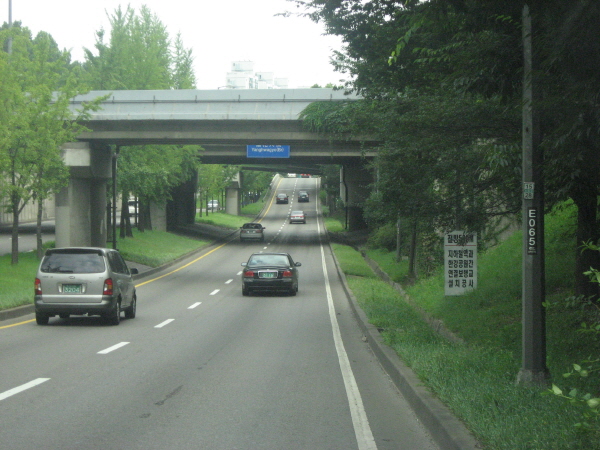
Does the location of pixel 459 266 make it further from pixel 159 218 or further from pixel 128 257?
pixel 159 218

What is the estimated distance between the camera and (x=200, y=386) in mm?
9008

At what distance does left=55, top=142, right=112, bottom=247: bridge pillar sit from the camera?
3534 centimetres

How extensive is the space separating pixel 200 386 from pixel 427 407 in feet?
10.4

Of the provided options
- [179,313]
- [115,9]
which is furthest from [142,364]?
[115,9]

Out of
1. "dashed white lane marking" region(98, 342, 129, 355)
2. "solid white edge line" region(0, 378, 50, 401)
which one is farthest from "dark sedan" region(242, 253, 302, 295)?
"solid white edge line" region(0, 378, 50, 401)

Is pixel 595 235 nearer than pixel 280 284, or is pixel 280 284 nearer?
pixel 595 235

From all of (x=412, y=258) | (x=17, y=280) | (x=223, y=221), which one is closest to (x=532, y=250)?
(x=412, y=258)

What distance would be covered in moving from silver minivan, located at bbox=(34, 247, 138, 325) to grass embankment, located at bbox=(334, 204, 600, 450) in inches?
226

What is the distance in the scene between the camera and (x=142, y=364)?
1070 centimetres

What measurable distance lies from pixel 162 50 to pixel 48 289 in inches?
1383

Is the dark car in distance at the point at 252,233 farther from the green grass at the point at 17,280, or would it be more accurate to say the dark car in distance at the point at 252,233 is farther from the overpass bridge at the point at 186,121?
the green grass at the point at 17,280

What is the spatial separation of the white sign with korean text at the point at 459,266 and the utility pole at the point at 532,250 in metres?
9.82

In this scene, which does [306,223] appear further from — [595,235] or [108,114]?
[595,235]

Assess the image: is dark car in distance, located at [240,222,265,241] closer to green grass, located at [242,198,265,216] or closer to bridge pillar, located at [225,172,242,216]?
bridge pillar, located at [225,172,242,216]
